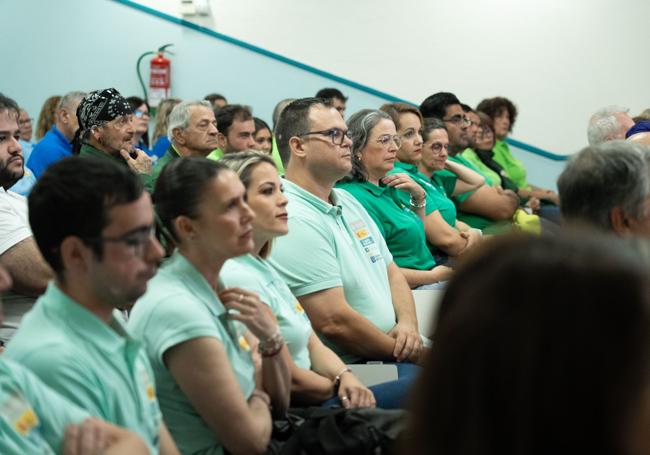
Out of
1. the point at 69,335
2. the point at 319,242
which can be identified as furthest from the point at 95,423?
the point at 319,242

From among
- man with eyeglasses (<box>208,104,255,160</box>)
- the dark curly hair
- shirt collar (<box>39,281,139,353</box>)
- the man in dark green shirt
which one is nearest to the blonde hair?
shirt collar (<box>39,281,139,353</box>)

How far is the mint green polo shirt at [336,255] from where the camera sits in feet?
8.85

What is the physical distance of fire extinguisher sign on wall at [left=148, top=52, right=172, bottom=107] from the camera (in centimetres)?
746

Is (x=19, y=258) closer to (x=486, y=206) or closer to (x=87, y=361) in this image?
(x=87, y=361)

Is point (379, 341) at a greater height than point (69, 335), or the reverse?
point (69, 335)

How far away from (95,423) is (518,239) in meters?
0.94

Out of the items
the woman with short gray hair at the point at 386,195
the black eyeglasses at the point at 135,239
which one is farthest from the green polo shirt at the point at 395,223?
the black eyeglasses at the point at 135,239

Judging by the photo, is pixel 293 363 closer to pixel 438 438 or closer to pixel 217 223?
pixel 217 223

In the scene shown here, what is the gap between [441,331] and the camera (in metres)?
0.71

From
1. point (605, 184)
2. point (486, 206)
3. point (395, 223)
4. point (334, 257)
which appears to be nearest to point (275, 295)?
point (334, 257)

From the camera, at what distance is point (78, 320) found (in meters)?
1.51

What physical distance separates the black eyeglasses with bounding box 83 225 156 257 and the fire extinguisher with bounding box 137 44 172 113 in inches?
240

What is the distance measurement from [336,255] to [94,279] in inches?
54.2

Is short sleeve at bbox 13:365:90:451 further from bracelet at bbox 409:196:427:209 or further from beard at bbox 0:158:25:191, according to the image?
bracelet at bbox 409:196:427:209
